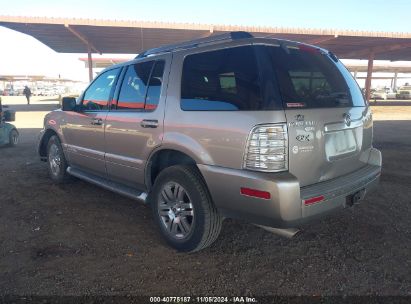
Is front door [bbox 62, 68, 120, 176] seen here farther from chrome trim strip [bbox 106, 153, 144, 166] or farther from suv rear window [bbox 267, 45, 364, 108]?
suv rear window [bbox 267, 45, 364, 108]

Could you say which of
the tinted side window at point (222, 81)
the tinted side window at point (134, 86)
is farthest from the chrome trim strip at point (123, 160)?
the tinted side window at point (222, 81)

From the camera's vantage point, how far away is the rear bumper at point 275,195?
250cm

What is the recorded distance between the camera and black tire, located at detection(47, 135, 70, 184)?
17.6 feet

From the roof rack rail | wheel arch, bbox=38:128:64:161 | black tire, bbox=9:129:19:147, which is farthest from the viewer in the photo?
black tire, bbox=9:129:19:147

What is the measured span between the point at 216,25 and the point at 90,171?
1687 centimetres

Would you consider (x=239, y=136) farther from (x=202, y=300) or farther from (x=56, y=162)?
(x=56, y=162)

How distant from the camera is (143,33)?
20.8m

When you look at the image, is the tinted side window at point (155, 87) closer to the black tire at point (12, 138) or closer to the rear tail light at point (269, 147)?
the rear tail light at point (269, 147)

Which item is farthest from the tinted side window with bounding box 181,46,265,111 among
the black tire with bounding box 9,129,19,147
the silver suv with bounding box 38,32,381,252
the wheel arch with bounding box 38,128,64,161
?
the black tire with bounding box 9,129,19,147

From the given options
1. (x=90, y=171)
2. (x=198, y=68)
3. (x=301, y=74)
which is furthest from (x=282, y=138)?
A: (x=90, y=171)

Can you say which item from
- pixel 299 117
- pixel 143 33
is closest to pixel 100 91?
pixel 299 117

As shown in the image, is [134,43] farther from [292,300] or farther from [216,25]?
[292,300]

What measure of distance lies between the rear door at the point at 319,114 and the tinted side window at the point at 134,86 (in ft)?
4.98

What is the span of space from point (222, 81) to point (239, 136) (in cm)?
55
